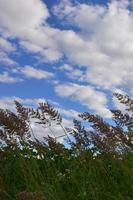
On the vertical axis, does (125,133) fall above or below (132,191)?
above

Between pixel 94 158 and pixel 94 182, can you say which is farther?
pixel 94 158

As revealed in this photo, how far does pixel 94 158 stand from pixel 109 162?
388 millimetres

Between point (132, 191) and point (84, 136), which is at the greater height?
point (84, 136)

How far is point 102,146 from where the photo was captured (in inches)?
202

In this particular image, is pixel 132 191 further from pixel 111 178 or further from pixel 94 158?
pixel 94 158

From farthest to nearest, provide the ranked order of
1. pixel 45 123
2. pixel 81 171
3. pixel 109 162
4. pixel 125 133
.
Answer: pixel 109 162
pixel 81 171
pixel 45 123
pixel 125 133

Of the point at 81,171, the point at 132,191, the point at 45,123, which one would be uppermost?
the point at 45,123

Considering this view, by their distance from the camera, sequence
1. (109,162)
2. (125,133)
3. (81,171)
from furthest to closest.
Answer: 1. (109,162)
2. (81,171)
3. (125,133)

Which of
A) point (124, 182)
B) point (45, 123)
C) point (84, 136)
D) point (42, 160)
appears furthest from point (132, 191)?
point (42, 160)

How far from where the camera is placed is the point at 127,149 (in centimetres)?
571

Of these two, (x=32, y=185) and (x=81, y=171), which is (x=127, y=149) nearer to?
(x=81, y=171)

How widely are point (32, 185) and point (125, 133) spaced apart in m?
1.18

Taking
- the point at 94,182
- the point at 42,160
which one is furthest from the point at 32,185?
the point at 42,160

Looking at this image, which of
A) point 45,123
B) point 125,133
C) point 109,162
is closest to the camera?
point 125,133
